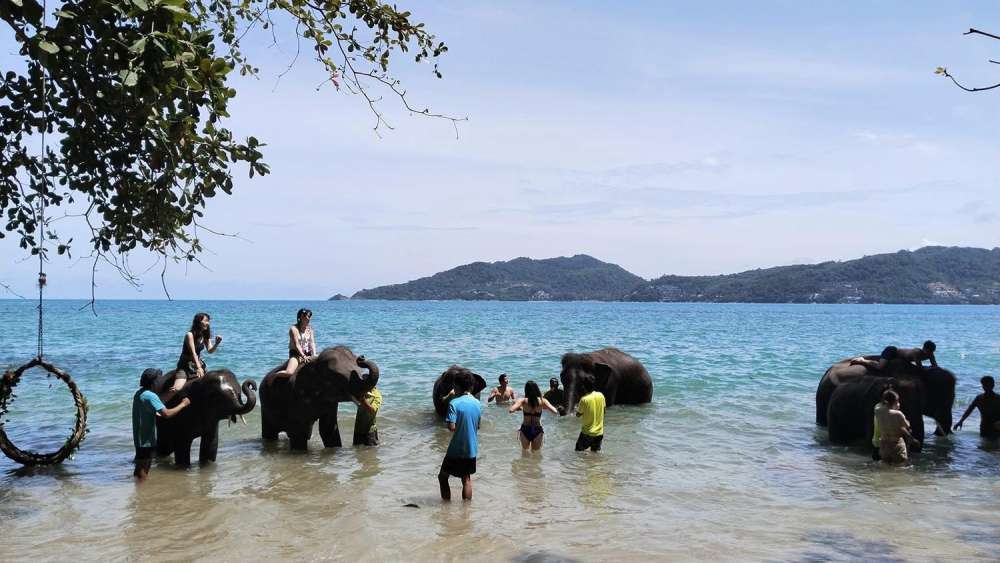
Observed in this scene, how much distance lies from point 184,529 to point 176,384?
3651 mm

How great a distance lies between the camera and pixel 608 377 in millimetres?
18266

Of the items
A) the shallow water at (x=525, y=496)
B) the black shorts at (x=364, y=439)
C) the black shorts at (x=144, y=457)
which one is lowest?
the shallow water at (x=525, y=496)

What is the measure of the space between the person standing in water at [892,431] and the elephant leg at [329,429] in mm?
9060

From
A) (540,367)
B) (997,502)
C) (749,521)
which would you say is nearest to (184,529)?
(749,521)

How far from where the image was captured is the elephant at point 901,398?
45.5ft

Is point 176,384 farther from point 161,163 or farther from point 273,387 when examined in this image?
point 161,163

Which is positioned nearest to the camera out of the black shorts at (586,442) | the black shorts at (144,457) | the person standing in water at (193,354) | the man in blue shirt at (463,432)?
the man in blue shirt at (463,432)

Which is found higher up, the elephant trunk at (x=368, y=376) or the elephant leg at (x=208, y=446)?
the elephant trunk at (x=368, y=376)

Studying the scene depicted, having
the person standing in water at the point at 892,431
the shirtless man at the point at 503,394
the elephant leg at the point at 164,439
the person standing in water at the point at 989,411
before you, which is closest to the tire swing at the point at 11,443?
the elephant leg at the point at 164,439

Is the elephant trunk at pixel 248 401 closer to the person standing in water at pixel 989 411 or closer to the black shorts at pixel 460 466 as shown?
the black shorts at pixel 460 466

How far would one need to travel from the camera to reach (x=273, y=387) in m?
14.5

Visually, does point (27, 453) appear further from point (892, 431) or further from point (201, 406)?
point (892, 431)

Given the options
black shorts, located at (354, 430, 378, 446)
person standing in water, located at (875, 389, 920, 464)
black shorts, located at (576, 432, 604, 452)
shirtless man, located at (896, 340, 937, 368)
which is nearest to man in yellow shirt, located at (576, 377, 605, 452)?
black shorts, located at (576, 432, 604, 452)

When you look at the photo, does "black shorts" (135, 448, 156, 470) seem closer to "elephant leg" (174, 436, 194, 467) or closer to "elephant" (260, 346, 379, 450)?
"elephant leg" (174, 436, 194, 467)
